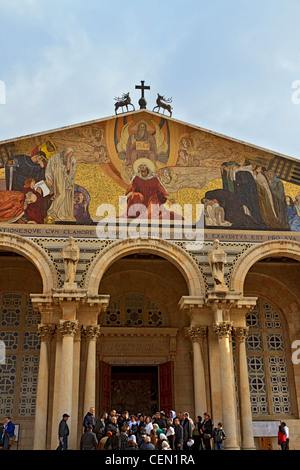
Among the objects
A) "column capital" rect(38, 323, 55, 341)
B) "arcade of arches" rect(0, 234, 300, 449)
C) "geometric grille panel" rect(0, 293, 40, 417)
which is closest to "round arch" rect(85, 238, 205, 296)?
"arcade of arches" rect(0, 234, 300, 449)

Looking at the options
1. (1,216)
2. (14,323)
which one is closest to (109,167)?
(1,216)

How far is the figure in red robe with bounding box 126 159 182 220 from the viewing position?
20.3 meters

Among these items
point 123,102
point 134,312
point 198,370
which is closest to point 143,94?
point 123,102

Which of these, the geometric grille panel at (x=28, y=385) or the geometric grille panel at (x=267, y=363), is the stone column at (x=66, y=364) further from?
the geometric grille panel at (x=267, y=363)

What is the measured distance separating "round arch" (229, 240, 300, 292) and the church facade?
4cm

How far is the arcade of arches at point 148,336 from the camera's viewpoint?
1814 centimetres

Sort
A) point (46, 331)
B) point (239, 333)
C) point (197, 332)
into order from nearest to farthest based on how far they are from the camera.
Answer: point (46, 331), point (197, 332), point (239, 333)

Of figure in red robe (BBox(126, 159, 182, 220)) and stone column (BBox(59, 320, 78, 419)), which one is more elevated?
figure in red robe (BBox(126, 159, 182, 220))

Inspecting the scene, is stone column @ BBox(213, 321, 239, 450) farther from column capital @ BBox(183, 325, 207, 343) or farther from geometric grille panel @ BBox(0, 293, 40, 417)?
geometric grille panel @ BBox(0, 293, 40, 417)

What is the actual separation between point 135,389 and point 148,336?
103 inches

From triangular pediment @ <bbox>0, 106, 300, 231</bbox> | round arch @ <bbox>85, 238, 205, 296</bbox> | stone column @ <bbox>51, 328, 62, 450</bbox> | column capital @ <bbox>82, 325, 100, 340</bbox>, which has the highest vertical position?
triangular pediment @ <bbox>0, 106, 300, 231</bbox>

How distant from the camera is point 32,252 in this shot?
63.0ft

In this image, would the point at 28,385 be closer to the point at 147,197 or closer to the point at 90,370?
the point at 90,370

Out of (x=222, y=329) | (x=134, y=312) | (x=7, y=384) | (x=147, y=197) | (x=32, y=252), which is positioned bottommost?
(x=7, y=384)
